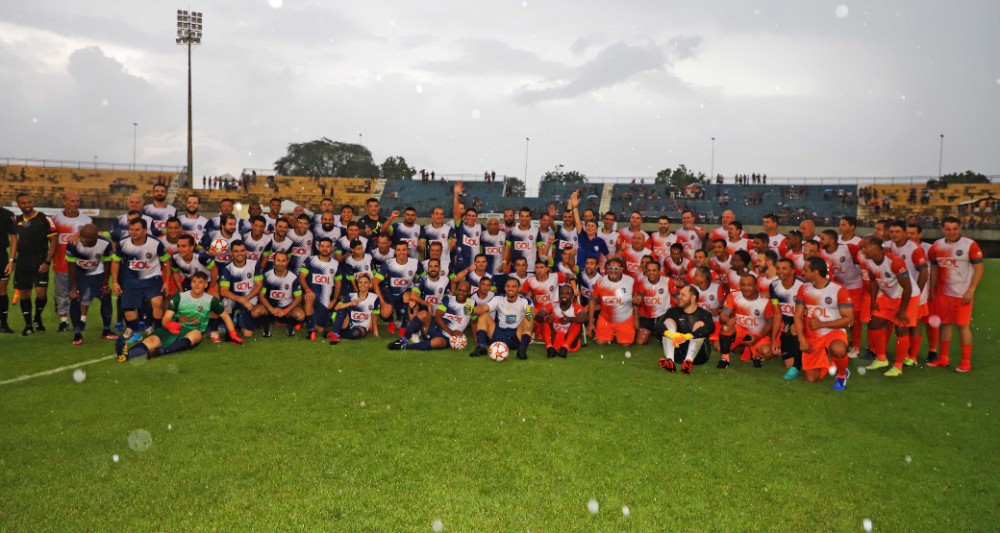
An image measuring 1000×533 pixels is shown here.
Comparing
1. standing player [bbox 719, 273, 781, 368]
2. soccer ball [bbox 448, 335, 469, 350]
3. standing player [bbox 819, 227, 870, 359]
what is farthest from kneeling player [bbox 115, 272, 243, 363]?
standing player [bbox 819, 227, 870, 359]

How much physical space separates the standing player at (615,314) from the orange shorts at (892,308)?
3.30m

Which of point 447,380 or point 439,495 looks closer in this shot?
point 439,495

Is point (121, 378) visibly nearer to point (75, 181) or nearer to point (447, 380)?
point (447, 380)

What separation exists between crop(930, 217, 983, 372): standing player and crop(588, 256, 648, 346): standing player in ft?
13.4

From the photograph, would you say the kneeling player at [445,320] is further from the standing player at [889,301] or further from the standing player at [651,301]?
the standing player at [889,301]

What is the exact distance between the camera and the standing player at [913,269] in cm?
784

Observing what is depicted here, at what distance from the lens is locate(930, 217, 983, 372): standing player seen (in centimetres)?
778

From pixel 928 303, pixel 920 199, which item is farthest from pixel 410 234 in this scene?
pixel 920 199

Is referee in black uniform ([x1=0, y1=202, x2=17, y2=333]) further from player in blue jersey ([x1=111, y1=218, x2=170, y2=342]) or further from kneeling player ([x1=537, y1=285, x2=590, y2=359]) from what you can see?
kneeling player ([x1=537, y1=285, x2=590, y2=359])

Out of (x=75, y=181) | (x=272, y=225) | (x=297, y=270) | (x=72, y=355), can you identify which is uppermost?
(x=75, y=181)

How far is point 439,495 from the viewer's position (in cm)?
388

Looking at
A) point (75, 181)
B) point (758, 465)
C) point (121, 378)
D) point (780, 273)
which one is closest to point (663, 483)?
point (758, 465)

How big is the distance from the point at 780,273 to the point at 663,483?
4600mm

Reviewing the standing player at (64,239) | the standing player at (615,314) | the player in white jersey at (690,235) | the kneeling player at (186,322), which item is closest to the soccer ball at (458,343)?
the standing player at (615,314)
